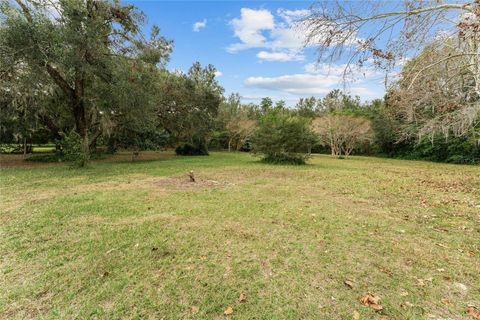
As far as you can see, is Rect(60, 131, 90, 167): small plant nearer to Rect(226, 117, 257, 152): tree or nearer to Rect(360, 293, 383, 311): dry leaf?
Rect(360, 293, 383, 311): dry leaf

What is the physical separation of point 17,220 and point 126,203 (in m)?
1.58

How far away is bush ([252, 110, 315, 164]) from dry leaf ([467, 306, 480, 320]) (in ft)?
36.1

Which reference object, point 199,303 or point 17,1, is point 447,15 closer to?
point 199,303

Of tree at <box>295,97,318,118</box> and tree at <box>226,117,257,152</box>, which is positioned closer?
tree at <box>226,117,257,152</box>

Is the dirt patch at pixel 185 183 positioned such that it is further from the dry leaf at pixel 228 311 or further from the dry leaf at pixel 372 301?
the dry leaf at pixel 372 301

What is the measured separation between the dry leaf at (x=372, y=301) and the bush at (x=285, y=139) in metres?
10.9

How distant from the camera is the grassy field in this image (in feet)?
6.51

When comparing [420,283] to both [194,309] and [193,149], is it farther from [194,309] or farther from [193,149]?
[193,149]

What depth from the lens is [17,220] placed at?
3.83m

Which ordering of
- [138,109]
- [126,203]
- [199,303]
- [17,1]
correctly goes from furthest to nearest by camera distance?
[138,109] → [17,1] → [126,203] → [199,303]

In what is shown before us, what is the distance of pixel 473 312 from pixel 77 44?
1097 centimetres

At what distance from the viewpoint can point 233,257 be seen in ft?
9.04

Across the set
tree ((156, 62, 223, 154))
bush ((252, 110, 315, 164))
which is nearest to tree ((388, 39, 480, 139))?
bush ((252, 110, 315, 164))

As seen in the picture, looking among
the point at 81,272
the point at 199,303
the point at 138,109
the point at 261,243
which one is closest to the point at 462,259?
the point at 261,243
